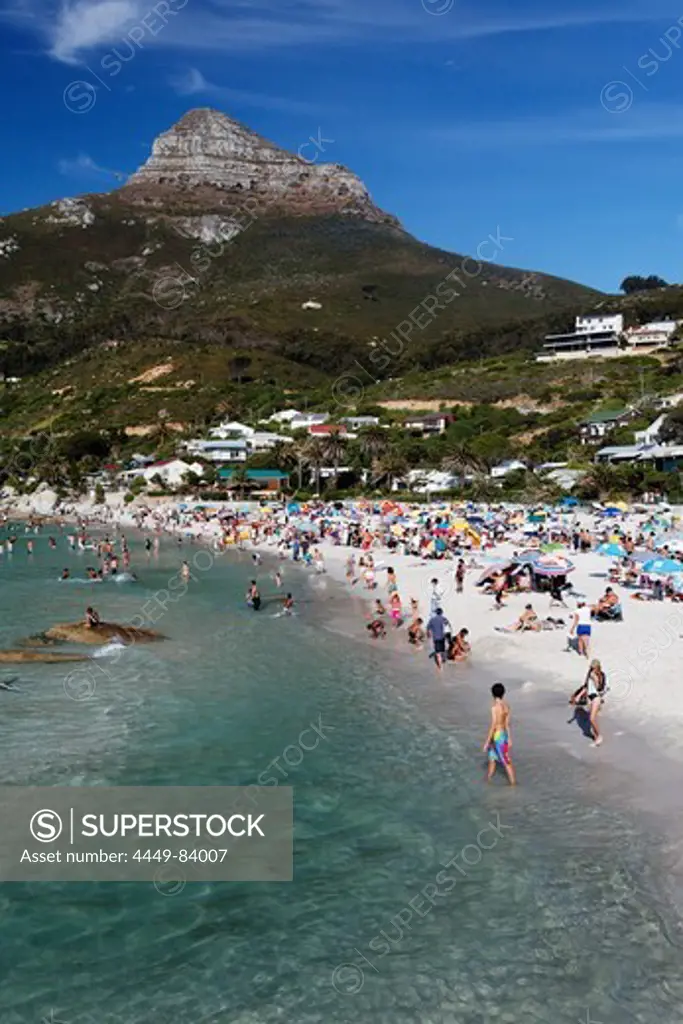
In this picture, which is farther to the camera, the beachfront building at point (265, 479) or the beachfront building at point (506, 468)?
the beachfront building at point (265, 479)

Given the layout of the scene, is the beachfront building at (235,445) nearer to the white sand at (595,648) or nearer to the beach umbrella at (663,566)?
the white sand at (595,648)

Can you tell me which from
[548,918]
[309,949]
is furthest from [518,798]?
[309,949]

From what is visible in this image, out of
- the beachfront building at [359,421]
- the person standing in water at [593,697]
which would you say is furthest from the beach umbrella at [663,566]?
the beachfront building at [359,421]

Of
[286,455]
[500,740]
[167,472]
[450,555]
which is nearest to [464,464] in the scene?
[286,455]

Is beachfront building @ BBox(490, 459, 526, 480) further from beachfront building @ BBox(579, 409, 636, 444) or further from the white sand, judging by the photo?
the white sand

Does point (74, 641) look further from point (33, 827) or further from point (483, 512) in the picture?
point (483, 512)

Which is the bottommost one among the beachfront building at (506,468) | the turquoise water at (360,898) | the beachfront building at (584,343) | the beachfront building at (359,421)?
the turquoise water at (360,898)

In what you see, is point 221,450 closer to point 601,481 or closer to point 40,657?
point 601,481
